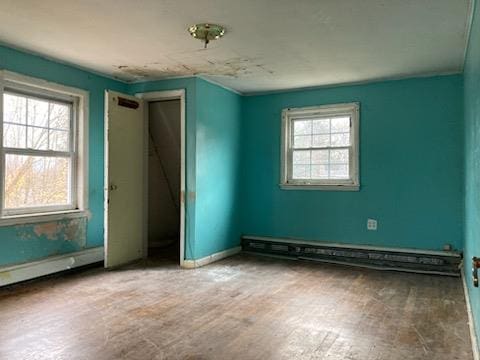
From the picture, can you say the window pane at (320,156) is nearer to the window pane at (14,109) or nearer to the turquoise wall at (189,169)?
the turquoise wall at (189,169)

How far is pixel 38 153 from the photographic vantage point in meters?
4.02

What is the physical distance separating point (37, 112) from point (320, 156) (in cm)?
350

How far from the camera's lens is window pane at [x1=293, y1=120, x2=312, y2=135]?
212 inches

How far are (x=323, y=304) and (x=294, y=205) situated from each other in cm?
220

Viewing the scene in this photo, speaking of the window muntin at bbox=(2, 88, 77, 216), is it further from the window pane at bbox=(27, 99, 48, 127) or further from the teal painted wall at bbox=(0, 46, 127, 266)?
the teal painted wall at bbox=(0, 46, 127, 266)

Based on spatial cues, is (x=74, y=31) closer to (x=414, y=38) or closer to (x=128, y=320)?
(x=128, y=320)

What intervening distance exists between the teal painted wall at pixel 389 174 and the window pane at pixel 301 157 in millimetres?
260

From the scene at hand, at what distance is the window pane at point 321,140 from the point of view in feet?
17.2

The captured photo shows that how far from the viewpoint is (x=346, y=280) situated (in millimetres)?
4160

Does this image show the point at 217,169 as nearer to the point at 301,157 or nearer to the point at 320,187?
the point at 301,157

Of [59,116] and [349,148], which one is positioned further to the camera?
[349,148]

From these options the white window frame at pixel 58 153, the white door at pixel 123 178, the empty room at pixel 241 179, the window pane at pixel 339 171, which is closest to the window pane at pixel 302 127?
the empty room at pixel 241 179

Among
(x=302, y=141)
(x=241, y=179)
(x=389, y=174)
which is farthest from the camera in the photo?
(x=241, y=179)

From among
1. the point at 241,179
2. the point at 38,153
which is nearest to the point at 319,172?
the point at 241,179
